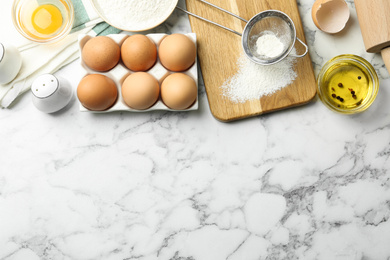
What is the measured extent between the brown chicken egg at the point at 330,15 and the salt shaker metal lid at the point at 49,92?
646 millimetres

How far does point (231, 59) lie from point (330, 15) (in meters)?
0.27

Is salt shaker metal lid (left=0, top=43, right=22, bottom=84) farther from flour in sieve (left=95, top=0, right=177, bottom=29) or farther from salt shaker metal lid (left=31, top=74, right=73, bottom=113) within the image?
flour in sieve (left=95, top=0, right=177, bottom=29)

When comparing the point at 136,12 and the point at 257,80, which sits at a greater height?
the point at 136,12

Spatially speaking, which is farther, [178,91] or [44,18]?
[44,18]

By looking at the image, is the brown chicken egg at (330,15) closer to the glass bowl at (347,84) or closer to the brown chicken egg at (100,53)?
the glass bowl at (347,84)

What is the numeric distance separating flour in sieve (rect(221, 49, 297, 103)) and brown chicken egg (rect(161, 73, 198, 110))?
10 cm

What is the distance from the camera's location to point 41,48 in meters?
1.16

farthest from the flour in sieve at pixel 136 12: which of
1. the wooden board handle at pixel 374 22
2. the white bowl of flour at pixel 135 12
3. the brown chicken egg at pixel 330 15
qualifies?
the wooden board handle at pixel 374 22

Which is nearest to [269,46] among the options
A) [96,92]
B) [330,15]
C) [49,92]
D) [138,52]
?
[330,15]

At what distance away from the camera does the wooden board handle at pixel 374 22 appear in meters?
1.05

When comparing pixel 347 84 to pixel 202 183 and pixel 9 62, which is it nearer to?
pixel 202 183

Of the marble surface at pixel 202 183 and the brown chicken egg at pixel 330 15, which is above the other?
the brown chicken egg at pixel 330 15

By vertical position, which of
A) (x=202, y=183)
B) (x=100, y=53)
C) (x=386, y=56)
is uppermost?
(x=100, y=53)

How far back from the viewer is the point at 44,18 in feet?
3.82
